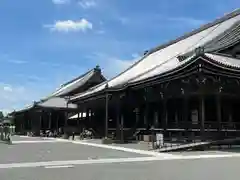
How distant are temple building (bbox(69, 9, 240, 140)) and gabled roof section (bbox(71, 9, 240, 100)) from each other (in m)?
0.15

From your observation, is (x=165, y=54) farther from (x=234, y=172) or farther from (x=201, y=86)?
(x=234, y=172)

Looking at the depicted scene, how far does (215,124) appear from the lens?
26.9 m

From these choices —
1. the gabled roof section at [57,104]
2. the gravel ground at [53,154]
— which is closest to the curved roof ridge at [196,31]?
the gabled roof section at [57,104]

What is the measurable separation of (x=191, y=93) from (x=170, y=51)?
17.0 metres

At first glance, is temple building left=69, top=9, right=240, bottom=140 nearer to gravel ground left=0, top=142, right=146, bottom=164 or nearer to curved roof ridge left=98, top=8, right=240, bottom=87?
curved roof ridge left=98, top=8, right=240, bottom=87

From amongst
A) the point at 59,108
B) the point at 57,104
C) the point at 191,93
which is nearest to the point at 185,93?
the point at 191,93

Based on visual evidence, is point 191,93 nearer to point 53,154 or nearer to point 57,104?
point 53,154

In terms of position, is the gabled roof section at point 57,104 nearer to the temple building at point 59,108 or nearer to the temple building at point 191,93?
the temple building at point 59,108

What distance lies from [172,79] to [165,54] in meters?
16.6

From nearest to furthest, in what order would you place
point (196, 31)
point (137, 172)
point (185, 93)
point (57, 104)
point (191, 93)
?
point (137, 172) → point (191, 93) → point (185, 93) → point (196, 31) → point (57, 104)

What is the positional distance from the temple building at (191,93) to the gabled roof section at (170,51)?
15 centimetres

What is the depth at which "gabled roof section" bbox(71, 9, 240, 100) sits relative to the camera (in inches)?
1412

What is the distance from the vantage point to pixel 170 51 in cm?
4312

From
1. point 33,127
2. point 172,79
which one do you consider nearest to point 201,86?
point 172,79
